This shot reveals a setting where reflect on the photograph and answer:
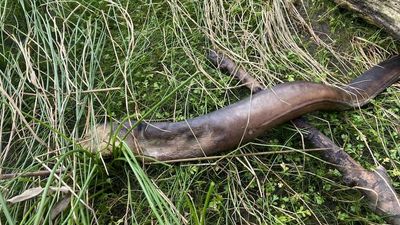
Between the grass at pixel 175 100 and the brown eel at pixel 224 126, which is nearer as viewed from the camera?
the grass at pixel 175 100

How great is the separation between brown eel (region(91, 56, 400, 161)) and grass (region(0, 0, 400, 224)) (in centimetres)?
6

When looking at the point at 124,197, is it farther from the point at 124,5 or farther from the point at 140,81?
the point at 124,5

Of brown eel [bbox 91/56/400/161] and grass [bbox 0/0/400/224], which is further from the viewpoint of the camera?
brown eel [bbox 91/56/400/161]

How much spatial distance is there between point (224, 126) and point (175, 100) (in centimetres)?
29

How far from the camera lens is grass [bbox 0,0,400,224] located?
1663mm

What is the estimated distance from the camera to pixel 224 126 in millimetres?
1800

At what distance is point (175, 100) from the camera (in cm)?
196

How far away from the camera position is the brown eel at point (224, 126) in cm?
178

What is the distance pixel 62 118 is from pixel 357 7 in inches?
62.3

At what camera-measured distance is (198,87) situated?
6.59 feet

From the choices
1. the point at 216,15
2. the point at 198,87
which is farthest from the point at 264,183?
the point at 216,15

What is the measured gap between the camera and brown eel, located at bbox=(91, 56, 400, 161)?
1.78m

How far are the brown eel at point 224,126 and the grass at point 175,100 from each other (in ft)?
0.21

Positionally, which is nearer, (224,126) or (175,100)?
(224,126)
